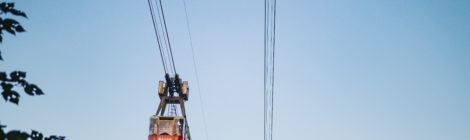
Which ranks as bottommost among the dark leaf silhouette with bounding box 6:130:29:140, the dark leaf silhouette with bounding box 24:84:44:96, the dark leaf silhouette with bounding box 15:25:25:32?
the dark leaf silhouette with bounding box 6:130:29:140

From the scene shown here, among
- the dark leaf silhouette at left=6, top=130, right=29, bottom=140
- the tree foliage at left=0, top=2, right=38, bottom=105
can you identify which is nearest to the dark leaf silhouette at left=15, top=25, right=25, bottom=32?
the tree foliage at left=0, top=2, right=38, bottom=105

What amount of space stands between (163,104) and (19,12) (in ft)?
67.2

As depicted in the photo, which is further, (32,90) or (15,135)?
(32,90)

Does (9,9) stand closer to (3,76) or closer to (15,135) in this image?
(3,76)

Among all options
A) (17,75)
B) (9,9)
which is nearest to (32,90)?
(17,75)

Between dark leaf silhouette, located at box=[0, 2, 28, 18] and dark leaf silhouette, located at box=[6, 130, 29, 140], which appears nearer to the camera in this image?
dark leaf silhouette, located at box=[6, 130, 29, 140]

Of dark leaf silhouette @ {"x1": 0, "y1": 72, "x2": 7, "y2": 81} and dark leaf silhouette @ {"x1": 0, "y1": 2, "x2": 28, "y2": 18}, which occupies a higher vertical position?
dark leaf silhouette @ {"x1": 0, "y1": 2, "x2": 28, "y2": 18}

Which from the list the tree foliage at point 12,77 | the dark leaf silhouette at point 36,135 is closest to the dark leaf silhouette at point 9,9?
the tree foliage at point 12,77

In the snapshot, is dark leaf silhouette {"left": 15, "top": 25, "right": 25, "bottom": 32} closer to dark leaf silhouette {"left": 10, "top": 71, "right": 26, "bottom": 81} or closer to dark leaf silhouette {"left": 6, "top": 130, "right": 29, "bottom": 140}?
dark leaf silhouette {"left": 10, "top": 71, "right": 26, "bottom": 81}

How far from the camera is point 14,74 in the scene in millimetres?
2396

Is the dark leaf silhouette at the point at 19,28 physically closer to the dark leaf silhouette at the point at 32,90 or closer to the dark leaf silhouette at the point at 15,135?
the dark leaf silhouette at the point at 32,90

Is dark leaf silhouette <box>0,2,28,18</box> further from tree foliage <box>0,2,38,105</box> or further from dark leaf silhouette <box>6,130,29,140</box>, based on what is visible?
dark leaf silhouette <box>6,130,29,140</box>

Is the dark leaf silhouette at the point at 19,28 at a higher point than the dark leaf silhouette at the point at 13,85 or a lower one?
higher

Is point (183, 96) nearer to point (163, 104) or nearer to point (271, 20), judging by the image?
point (163, 104)
